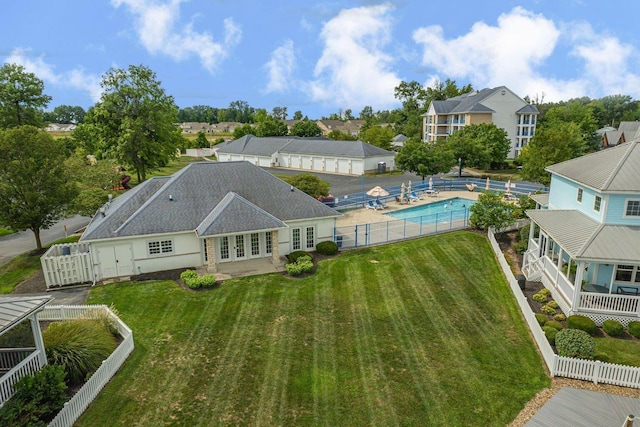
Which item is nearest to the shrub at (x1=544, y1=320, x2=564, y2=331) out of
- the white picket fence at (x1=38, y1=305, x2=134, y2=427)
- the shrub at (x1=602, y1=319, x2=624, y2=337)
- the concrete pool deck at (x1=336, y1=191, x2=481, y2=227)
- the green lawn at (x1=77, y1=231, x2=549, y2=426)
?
the green lawn at (x1=77, y1=231, x2=549, y2=426)

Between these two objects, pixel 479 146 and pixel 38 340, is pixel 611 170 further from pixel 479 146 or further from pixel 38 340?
pixel 479 146

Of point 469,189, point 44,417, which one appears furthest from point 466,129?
point 44,417

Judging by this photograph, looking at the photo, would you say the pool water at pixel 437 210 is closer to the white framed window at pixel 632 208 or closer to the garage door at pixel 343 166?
the white framed window at pixel 632 208

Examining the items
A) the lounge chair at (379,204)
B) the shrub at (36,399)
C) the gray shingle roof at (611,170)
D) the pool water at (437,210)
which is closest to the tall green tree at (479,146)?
the pool water at (437,210)

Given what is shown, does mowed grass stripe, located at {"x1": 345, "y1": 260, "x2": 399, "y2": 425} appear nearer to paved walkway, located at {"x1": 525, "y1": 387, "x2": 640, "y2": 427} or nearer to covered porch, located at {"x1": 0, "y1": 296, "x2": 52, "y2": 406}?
paved walkway, located at {"x1": 525, "y1": 387, "x2": 640, "y2": 427}

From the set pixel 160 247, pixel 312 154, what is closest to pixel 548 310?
pixel 160 247

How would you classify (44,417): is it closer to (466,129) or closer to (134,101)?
(134,101)
